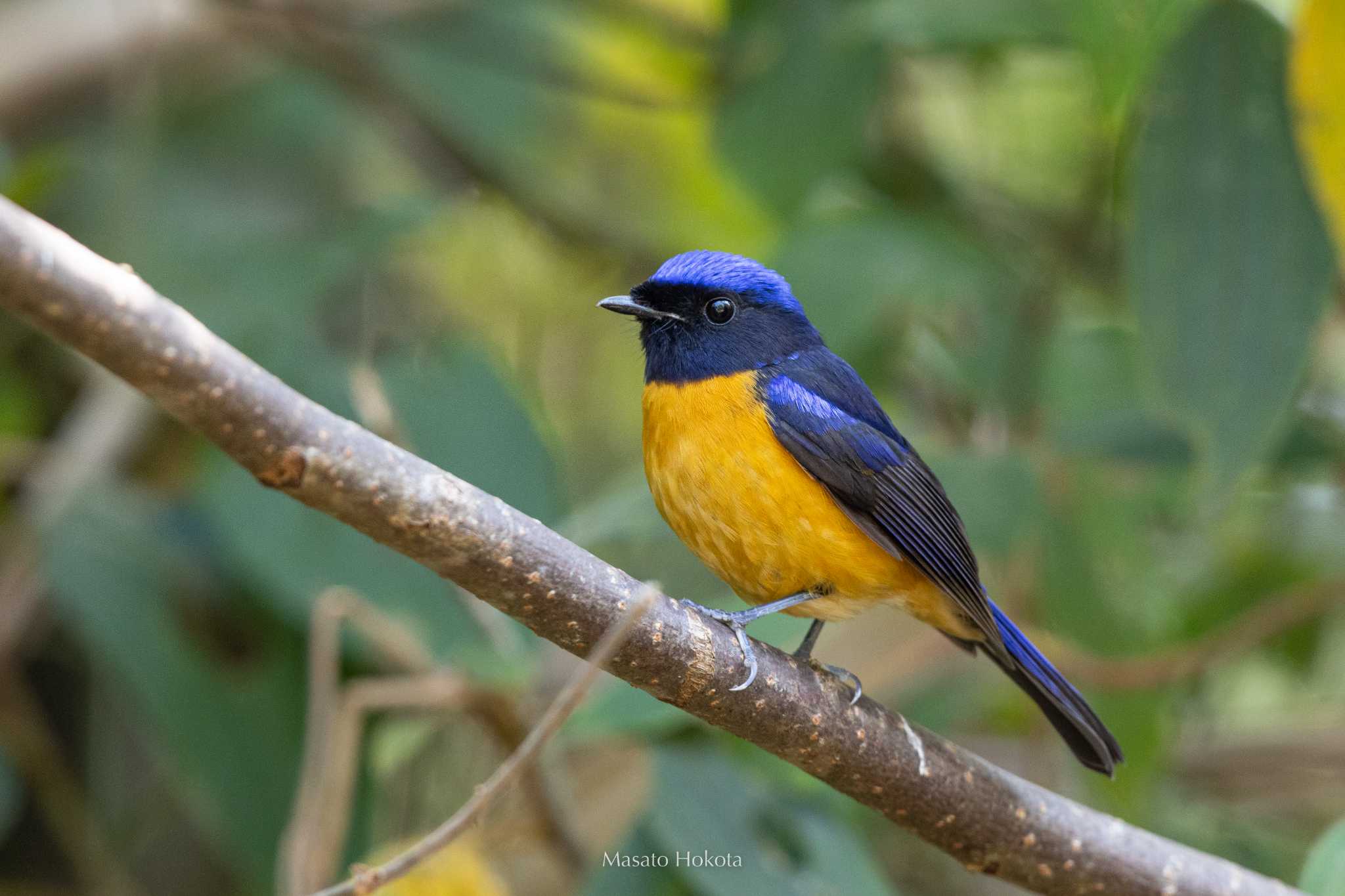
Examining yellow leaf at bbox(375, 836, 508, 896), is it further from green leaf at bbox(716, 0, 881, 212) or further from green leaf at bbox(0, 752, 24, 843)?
green leaf at bbox(716, 0, 881, 212)

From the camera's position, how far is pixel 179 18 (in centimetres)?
504

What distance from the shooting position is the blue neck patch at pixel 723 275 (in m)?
2.73

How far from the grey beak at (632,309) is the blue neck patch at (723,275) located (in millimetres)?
57

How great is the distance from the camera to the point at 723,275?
274cm

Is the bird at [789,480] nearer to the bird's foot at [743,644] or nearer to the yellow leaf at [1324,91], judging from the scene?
the bird's foot at [743,644]

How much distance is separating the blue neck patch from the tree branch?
36.1 inches

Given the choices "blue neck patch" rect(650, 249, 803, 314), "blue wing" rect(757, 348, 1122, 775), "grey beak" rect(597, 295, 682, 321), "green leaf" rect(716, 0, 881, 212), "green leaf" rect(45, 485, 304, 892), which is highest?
"green leaf" rect(716, 0, 881, 212)

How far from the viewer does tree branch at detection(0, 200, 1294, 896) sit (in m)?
1.34

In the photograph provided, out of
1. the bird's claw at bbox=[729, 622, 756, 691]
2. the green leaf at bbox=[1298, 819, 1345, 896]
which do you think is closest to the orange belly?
the bird's claw at bbox=[729, 622, 756, 691]

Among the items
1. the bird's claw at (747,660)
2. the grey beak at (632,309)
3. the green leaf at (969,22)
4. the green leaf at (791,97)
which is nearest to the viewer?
the bird's claw at (747,660)

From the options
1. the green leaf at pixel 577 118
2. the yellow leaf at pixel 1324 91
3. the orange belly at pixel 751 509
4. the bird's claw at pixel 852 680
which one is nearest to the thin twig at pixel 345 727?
the orange belly at pixel 751 509

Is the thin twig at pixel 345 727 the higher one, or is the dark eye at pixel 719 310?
the dark eye at pixel 719 310

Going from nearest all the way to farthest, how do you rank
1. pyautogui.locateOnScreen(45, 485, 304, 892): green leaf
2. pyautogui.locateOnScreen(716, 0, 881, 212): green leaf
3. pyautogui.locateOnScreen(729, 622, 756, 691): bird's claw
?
1. pyautogui.locateOnScreen(729, 622, 756, 691): bird's claw
2. pyautogui.locateOnScreen(45, 485, 304, 892): green leaf
3. pyautogui.locateOnScreen(716, 0, 881, 212): green leaf

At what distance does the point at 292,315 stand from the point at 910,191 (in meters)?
2.11
